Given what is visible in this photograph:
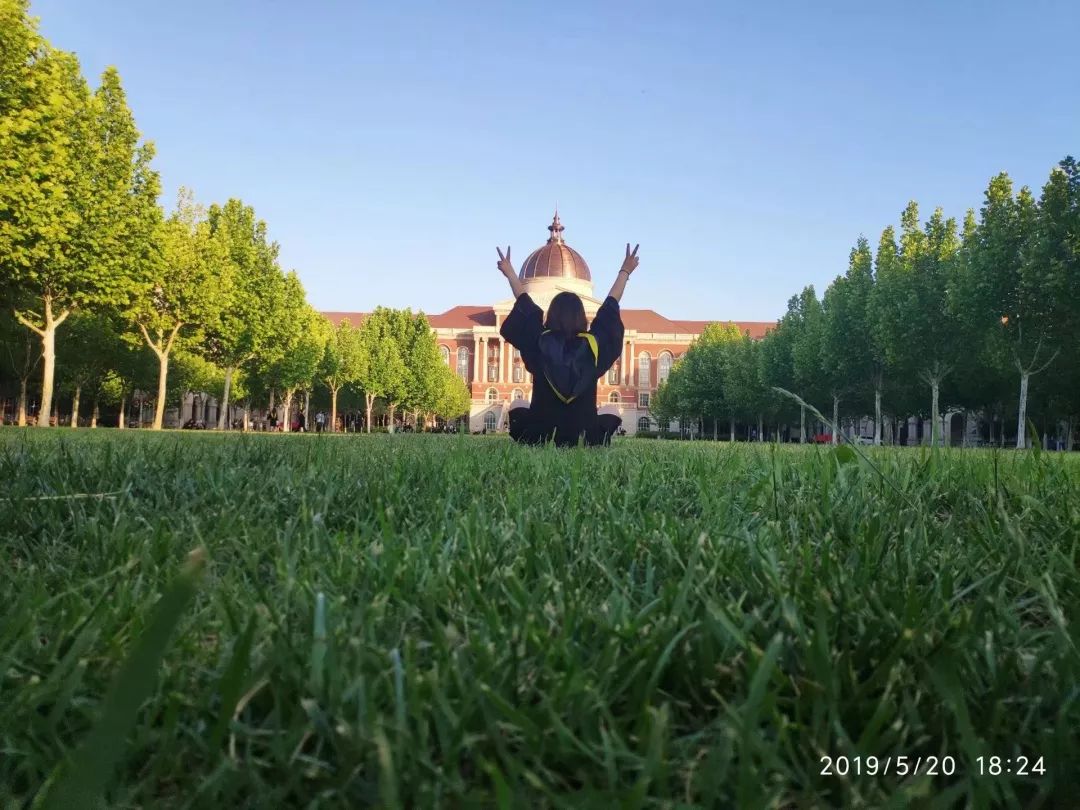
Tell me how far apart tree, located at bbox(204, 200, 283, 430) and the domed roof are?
199 ft

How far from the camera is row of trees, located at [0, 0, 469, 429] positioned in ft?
48.2

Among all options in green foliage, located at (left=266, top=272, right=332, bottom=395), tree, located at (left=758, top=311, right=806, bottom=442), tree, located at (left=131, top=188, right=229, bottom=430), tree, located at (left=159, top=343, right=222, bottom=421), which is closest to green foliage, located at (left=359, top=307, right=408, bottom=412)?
green foliage, located at (left=266, top=272, right=332, bottom=395)

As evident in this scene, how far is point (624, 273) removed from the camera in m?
9.11

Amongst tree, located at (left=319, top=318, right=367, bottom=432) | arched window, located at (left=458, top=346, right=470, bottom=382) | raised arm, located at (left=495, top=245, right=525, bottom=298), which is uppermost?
arched window, located at (left=458, top=346, right=470, bottom=382)

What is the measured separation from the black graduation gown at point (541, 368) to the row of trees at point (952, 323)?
312 inches

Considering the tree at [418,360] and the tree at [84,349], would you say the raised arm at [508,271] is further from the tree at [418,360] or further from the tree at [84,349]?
the tree at [418,360]

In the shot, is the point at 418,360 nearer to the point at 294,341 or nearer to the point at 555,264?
the point at 294,341

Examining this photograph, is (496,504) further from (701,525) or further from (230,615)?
(230,615)

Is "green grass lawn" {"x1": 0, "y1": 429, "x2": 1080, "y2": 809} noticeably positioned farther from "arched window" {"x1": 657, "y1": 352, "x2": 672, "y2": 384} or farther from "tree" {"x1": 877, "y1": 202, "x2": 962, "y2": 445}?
"arched window" {"x1": 657, "y1": 352, "x2": 672, "y2": 384}

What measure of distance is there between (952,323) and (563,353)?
24648 mm

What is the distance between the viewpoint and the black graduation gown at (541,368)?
905 centimetres

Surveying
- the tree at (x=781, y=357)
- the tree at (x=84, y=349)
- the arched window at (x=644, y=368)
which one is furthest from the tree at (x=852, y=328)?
the arched window at (x=644, y=368)

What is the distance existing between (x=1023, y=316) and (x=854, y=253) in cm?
→ 1305

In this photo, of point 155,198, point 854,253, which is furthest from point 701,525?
point 854,253
